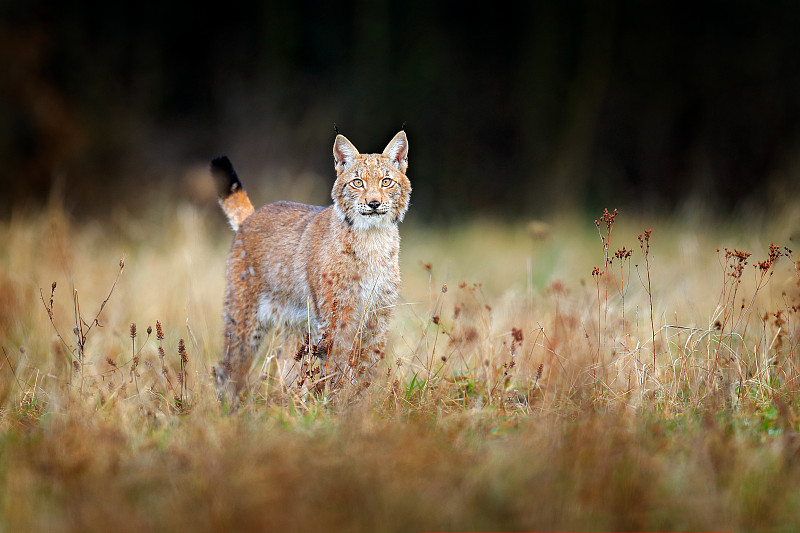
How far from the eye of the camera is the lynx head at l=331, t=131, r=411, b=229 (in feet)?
14.3

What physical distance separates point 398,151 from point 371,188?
1.27 ft

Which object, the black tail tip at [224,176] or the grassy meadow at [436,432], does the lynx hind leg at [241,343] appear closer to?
the grassy meadow at [436,432]

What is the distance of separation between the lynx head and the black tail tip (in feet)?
2.72

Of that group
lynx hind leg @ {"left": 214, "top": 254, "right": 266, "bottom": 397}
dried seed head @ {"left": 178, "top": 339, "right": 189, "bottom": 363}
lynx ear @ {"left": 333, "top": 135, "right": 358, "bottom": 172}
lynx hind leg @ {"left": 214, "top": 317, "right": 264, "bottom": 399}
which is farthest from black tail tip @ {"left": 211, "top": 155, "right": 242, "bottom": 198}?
dried seed head @ {"left": 178, "top": 339, "right": 189, "bottom": 363}

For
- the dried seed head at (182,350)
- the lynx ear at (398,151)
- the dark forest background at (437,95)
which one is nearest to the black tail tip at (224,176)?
the lynx ear at (398,151)

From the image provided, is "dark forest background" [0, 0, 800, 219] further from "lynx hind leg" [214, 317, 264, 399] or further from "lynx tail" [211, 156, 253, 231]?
"lynx hind leg" [214, 317, 264, 399]

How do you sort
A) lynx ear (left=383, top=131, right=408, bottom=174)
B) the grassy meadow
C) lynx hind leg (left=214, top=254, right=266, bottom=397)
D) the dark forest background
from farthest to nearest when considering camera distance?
1. the dark forest background
2. lynx hind leg (left=214, top=254, right=266, bottom=397)
3. lynx ear (left=383, top=131, right=408, bottom=174)
4. the grassy meadow

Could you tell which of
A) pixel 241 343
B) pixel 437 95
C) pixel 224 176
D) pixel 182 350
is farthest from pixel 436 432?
pixel 437 95

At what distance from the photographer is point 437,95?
14.9 meters

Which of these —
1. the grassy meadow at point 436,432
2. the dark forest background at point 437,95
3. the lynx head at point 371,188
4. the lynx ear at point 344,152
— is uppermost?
the dark forest background at point 437,95

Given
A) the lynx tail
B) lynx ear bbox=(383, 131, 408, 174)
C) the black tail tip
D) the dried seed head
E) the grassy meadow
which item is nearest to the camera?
the grassy meadow

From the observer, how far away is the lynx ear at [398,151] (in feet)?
15.1

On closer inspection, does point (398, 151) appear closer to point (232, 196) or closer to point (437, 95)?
point (232, 196)

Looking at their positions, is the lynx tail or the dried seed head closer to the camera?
the dried seed head
